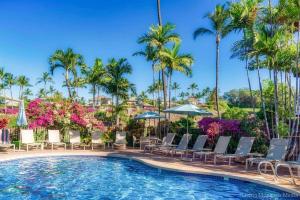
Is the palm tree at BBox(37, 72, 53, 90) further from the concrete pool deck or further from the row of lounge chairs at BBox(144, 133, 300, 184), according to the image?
the row of lounge chairs at BBox(144, 133, 300, 184)

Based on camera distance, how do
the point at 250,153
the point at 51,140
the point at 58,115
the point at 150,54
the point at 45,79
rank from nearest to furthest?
the point at 250,153 → the point at 51,140 → the point at 58,115 → the point at 150,54 → the point at 45,79

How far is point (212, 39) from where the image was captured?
26.9m

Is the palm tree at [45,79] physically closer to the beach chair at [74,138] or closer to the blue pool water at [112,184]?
the beach chair at [74,138]

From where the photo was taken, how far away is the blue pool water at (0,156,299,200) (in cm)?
908

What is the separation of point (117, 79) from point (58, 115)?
17.9 feet

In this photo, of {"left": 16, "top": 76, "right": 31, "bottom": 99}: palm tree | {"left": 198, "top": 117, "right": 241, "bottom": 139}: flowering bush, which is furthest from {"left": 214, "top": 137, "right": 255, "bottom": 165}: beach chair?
{"left": 16, "top": 76, "right": 31, "bottom": 99}: palm tree

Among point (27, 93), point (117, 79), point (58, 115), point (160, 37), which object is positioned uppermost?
point (27, 93)

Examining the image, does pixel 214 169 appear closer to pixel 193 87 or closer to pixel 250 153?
pixel 250 153

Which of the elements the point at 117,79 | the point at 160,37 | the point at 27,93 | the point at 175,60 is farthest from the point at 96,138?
the point at 27,93

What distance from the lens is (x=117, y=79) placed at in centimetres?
2397

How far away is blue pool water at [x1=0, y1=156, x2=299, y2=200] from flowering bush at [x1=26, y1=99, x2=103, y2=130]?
5176mm

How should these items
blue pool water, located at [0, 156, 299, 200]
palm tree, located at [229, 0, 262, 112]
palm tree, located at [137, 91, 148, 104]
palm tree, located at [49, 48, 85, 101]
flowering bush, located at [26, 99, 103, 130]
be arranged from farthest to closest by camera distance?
1. palm tree, located at [137, 91, 148, 104]
2. palm tree, located at [49, 48, 85, 101]
3. flowering bush, located at [26, 99, 103, 130]
4. palm tree, located at [229, 0, 262, 112]
5. blue pool water, located at [0, 156, 299, 200]

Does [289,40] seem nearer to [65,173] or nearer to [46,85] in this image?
[65,173]

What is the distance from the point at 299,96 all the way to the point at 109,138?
1085 cm
